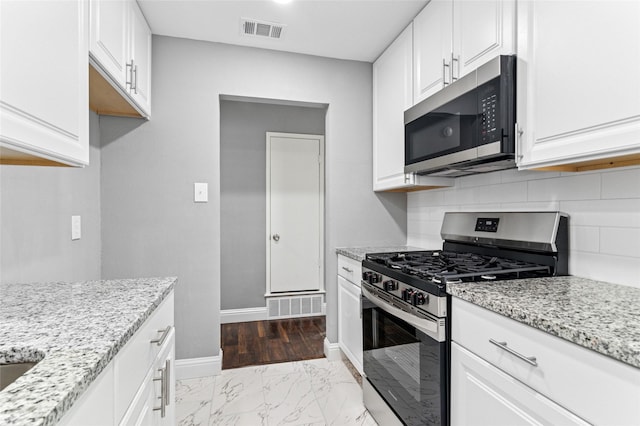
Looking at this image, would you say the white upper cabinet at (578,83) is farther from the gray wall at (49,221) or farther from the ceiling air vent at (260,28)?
the gray wall at (49,221)

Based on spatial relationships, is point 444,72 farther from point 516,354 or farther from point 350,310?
point 350,310

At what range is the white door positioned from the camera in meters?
3.53

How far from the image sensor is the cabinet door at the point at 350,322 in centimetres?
218

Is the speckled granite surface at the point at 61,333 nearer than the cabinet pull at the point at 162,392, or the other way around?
the speckled granite surface at the point at 61,333

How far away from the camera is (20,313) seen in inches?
36.8

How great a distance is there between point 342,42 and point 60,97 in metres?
1.85

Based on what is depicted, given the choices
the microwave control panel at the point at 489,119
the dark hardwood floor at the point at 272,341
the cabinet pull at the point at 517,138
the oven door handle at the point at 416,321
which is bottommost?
the dark hardwood floor at the point at 272,341

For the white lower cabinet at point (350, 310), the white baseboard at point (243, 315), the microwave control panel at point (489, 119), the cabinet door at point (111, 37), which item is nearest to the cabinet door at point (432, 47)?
the microwave control panel at point (489, 119)

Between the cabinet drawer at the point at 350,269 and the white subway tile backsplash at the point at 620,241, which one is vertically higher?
the white subway tile backsplash at the point at 620,241

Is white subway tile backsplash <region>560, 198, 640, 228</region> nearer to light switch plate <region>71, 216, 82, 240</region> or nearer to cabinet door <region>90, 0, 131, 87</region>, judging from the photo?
cabinet door <region>90, 0, 131, 87</region>

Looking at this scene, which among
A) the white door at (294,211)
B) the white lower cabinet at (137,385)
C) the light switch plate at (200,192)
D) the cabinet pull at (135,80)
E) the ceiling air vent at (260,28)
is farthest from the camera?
the white door at (294,211)

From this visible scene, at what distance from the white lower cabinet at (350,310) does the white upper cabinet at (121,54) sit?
168 cm

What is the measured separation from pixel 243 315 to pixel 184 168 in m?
1.78

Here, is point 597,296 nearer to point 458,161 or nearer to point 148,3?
point 458,161
